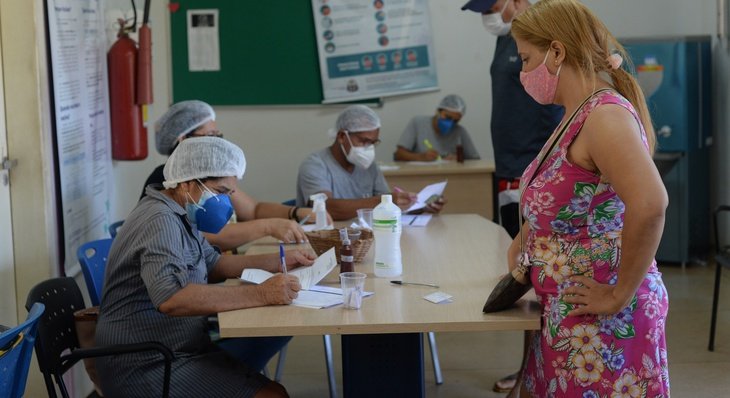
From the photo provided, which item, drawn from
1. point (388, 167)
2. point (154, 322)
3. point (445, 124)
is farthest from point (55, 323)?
point (445, 124)

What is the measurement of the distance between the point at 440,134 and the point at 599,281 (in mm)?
4903

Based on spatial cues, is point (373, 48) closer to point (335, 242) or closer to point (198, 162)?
point (335, 242)

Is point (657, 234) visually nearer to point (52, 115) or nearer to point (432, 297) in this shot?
point (432, 297)

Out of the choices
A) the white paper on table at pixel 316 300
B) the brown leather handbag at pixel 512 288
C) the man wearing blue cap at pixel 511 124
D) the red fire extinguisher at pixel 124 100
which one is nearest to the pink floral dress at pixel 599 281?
the brown leather handbag at pixel 512 288

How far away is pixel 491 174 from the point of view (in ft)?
19.6

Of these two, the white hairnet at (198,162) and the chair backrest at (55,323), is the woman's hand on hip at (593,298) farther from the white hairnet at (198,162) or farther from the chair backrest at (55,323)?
the chair backrest at (55,323)

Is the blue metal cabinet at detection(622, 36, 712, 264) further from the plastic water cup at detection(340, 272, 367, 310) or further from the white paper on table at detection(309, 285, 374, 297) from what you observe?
the plastic water cup at detection(340, 272, 367, 310)

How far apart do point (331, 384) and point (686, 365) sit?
1.73m

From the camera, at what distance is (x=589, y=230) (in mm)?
2070

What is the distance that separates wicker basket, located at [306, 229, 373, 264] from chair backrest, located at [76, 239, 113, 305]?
0.74 m

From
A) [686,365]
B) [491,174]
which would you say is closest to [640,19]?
[491,174]

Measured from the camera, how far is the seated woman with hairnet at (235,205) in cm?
348

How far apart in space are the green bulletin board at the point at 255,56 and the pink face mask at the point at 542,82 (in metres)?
5.14

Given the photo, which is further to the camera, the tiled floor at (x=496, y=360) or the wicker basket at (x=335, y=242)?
the tiled floor at (x=496, y=360)
